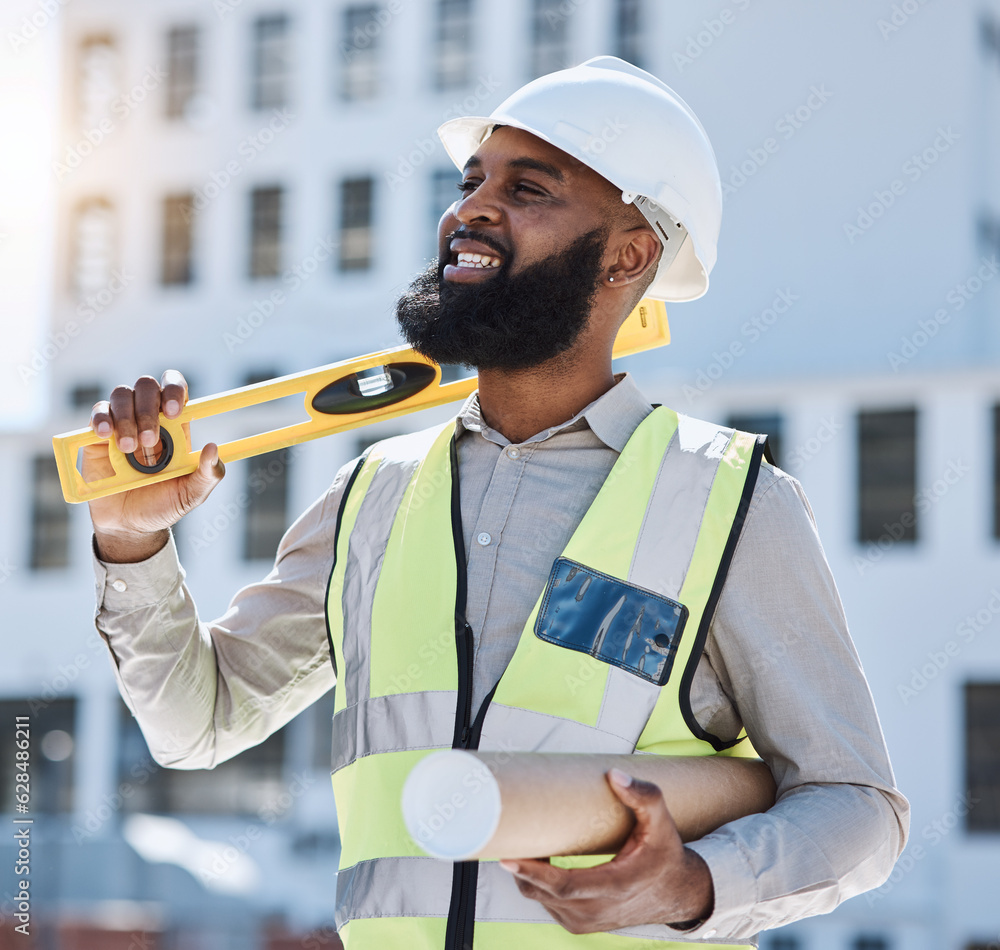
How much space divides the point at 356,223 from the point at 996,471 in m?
11.9

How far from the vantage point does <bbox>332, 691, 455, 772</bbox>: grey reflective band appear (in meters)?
2.14

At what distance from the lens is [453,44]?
24359 millimetres

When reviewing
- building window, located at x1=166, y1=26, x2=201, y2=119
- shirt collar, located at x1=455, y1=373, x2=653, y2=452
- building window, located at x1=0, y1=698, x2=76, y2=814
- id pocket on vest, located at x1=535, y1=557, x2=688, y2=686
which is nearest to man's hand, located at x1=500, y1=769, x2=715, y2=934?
id pocket on vest, located at x1=535, y1=557, x2=688, y2=686

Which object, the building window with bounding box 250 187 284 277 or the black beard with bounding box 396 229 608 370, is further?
the building window with bounding box 250 187 284 277

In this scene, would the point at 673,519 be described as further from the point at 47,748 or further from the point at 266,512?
the point at 47,748

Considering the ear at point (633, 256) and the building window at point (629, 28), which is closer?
the ear at point (633, 256)

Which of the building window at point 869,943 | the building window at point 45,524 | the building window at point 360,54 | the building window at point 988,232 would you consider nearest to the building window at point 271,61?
the building window at point 360,54

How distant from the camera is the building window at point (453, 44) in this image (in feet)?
79.6

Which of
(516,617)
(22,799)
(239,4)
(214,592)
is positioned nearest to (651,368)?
(214,592)

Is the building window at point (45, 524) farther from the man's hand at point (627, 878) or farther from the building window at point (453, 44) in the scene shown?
the man's hand at point (627, 878)

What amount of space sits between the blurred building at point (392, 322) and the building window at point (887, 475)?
1.7 inches

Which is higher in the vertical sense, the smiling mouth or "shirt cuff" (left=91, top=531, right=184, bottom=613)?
the smiling mouth

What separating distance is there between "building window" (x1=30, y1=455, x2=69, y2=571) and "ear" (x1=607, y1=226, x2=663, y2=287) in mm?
22959

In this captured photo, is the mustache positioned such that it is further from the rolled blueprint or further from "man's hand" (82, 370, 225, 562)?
the rolled blueprint
